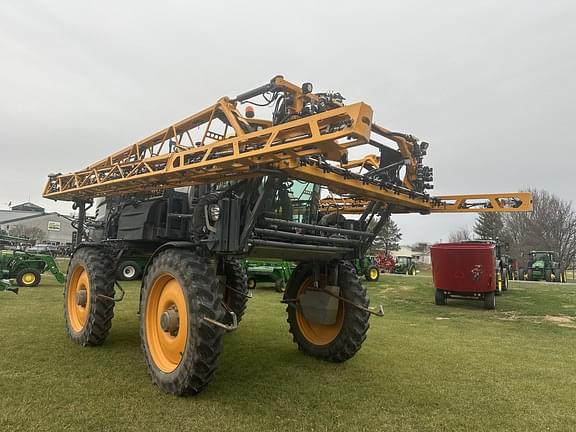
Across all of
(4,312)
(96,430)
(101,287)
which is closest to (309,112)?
(96,430)

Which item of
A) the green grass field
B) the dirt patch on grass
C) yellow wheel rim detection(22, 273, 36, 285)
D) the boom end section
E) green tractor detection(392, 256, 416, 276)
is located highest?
the boom end section

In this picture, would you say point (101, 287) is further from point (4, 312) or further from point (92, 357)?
point (4, 312)

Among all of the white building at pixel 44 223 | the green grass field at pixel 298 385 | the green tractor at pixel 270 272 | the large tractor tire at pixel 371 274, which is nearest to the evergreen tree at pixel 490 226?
the large tractor tire at pixel 371 274

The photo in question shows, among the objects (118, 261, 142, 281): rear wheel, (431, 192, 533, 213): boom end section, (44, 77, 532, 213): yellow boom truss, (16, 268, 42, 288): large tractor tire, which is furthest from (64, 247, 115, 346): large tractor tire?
(118, 261, 142, 281): rear wheel

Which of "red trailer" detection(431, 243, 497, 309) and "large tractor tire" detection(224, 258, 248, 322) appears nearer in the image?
"large tractor tire" detection(224, 258, 248, 322)

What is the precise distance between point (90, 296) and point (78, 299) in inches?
21.5

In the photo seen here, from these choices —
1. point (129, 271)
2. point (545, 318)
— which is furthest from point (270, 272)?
point (545, 318)

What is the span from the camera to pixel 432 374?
16.7 ft

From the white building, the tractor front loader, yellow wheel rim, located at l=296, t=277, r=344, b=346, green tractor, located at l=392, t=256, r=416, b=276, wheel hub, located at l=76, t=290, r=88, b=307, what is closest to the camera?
the tractor front loader

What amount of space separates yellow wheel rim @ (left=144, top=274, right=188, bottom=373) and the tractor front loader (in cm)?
2

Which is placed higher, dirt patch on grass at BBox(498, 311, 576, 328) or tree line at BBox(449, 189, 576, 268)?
tree line at BBox(449, 189, 576, 268)

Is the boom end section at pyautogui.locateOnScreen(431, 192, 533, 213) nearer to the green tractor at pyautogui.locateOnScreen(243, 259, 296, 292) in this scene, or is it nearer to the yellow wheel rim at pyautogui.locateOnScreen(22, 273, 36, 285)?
the green tractor at pyautogui.locateOnScreen(243, 259, 296, 292)

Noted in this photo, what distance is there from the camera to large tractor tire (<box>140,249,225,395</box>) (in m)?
3.94

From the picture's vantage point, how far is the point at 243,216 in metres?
4.46
